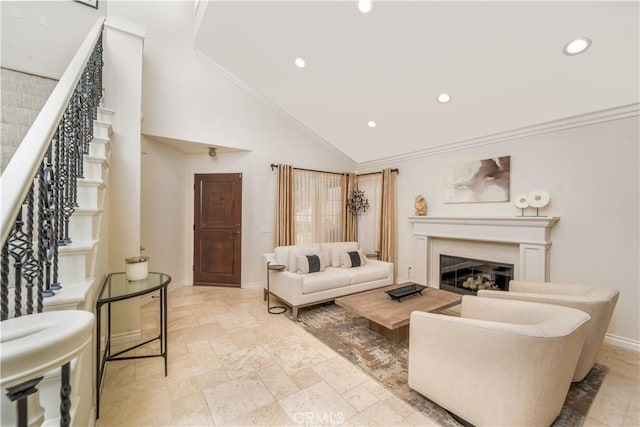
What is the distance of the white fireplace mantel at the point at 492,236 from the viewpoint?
3150 mm

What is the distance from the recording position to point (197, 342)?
272 cm

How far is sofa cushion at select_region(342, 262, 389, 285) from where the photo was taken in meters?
3.81

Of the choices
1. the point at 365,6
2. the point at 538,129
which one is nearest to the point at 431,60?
the point at 365,6

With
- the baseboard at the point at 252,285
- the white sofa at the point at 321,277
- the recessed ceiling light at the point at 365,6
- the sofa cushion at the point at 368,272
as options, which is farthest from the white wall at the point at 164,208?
the recessed ceiling light at the point at 365,6

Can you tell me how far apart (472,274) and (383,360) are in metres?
2.41

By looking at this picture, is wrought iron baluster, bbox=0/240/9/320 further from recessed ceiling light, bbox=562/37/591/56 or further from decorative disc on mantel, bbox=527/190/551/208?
decorative disc on mantel, bbox=527/190/551/208

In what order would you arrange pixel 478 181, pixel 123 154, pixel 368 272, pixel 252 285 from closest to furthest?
pixel 123 154, pixel 478 181, pixel 368 272, pixel 252 285

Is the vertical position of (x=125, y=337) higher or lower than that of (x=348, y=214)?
lower

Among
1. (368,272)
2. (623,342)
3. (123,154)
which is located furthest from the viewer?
(368,272)

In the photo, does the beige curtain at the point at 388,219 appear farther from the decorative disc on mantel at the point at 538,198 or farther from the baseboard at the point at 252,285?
the baseboard at the point at 252,285

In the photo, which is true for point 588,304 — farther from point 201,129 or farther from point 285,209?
point 201,129

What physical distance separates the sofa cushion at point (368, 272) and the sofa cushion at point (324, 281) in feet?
0.36

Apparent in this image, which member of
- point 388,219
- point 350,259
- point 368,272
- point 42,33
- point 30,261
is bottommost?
point 368,272

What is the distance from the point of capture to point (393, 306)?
278cm
